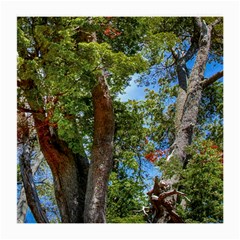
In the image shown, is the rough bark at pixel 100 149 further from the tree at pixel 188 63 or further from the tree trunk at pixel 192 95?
the tree trunk at pixel 192 95

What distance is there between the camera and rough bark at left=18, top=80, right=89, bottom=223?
4316 mm

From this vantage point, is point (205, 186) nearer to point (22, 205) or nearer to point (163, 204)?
point (163, 204)

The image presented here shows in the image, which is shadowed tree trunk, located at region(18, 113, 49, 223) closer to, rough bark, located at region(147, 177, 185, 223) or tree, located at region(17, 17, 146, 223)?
tree, located at region(17, 17, 146, 223)

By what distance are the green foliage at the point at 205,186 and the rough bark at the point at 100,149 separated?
0.80 meters

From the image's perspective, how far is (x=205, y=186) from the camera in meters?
4.49

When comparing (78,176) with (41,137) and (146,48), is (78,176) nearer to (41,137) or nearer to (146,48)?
(41,137)

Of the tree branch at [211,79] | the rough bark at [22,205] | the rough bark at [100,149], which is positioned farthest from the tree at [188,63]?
the rough bark at [22,205]

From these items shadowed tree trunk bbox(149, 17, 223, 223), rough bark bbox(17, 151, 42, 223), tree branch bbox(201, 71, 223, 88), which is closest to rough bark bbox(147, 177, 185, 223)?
shadowed tree trunk bbox(149, 17, 223, 223)

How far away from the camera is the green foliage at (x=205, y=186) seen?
436 cm

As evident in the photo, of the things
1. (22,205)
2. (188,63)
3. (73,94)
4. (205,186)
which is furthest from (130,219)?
(188,63)
